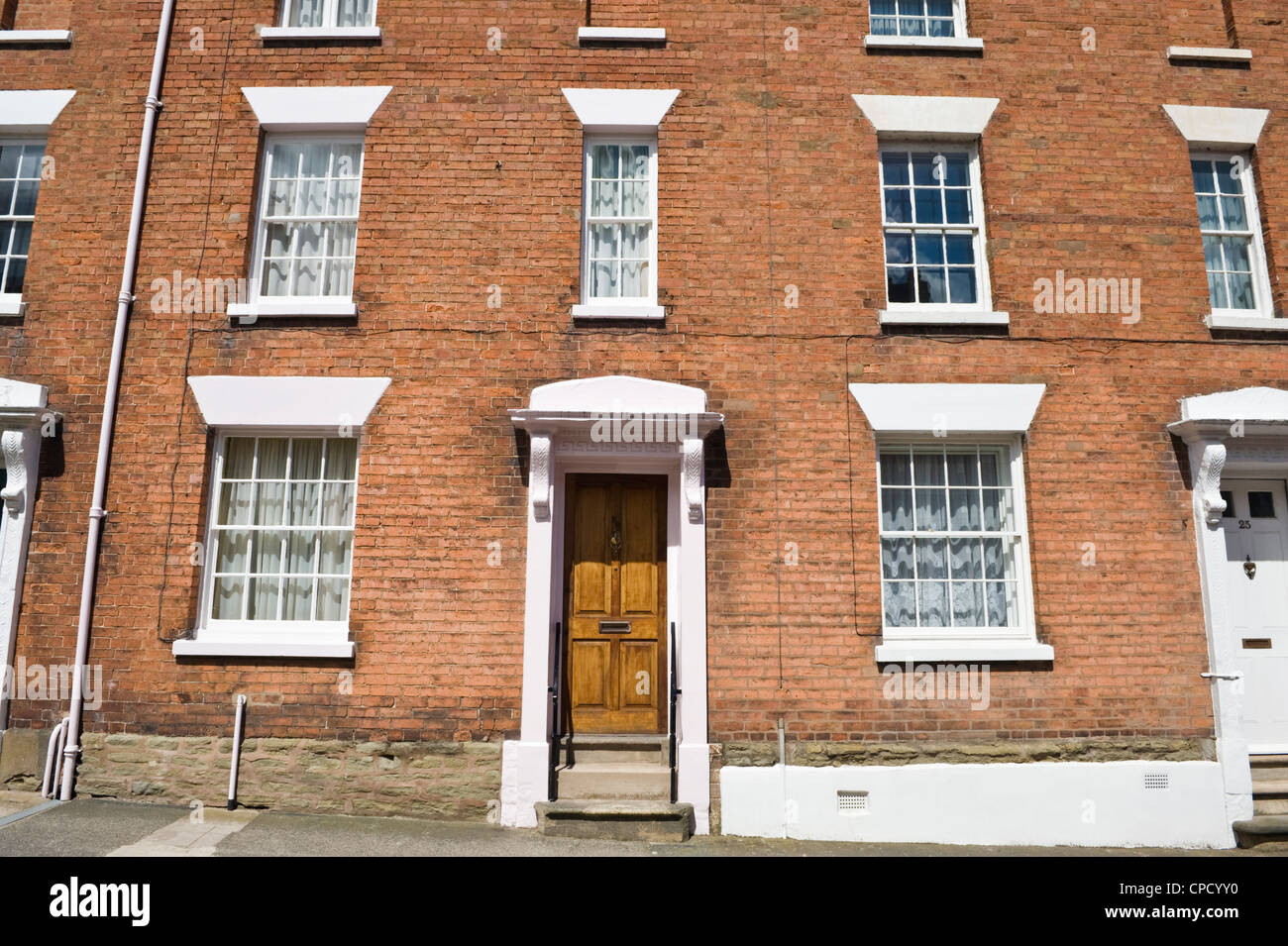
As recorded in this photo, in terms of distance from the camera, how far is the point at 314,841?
5.89m

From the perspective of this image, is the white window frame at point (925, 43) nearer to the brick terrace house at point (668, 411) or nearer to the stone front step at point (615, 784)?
the brick terrace house at point (668, 411)

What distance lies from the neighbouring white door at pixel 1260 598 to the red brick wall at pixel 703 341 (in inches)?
22.9

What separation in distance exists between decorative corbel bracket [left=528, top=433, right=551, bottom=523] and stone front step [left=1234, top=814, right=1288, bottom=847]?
610 cm

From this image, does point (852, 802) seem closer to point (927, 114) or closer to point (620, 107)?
point (927, 114)

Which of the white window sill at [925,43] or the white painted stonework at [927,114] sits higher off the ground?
the white window sill at [925,43]

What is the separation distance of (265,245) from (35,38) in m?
3.03

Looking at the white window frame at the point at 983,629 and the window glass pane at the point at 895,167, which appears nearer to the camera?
the white window frame at the point at 983,629

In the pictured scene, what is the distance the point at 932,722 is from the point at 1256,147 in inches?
242

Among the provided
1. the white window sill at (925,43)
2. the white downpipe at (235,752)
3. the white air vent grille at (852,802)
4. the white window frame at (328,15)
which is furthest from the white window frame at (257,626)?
the white window sill at (925,43)

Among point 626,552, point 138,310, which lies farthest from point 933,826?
point 138,310

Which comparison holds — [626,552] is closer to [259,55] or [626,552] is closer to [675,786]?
[675,786]

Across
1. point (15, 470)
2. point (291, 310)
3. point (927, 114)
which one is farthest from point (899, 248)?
point (15, 470)

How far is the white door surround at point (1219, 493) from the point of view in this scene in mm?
6609

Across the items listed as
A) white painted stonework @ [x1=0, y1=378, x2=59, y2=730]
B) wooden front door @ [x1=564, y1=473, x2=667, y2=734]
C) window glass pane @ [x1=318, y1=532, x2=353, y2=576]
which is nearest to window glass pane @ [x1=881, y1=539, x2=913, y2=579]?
wooden front door @ [x1=564, y1=473, x2=667, y2=734]
